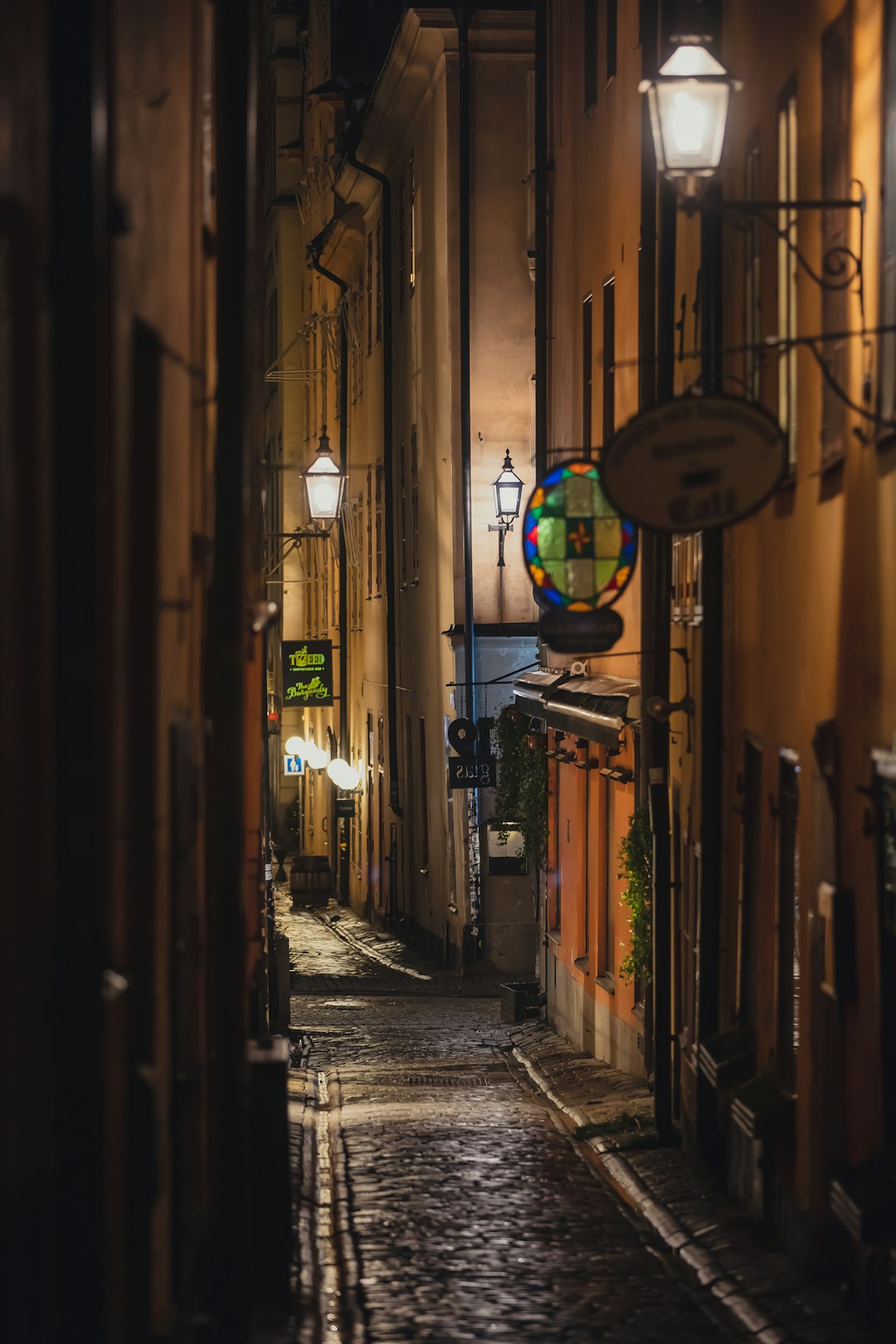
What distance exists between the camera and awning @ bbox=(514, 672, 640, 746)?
16703 mm

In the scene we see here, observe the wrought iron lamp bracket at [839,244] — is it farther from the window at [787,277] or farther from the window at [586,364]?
the window at [586,364]

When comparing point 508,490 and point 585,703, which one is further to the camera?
point 508,490

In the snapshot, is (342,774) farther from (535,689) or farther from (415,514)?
(535,689)

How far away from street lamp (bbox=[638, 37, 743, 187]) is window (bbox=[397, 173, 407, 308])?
70.8ft

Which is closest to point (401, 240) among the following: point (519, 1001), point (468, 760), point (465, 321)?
point (465, 321)

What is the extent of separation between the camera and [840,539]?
32.6 ft

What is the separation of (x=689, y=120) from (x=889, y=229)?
1775 mm

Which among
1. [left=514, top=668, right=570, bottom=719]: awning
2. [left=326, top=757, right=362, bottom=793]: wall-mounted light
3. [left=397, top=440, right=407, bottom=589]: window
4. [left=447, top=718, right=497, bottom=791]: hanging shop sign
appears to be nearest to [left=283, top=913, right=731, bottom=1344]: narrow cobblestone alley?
[left=514, top=668, right=570, bottom=719]: awning

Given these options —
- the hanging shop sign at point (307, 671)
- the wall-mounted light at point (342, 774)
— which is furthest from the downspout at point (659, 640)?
the hanging shop sign at point (307, 671)

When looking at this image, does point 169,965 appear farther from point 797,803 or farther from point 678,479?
point 797,803

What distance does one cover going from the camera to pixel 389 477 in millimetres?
33125

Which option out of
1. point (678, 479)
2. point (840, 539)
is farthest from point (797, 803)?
point (678, 479)

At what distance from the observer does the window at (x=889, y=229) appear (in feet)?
29.3

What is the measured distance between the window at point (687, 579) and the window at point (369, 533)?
2066cm
